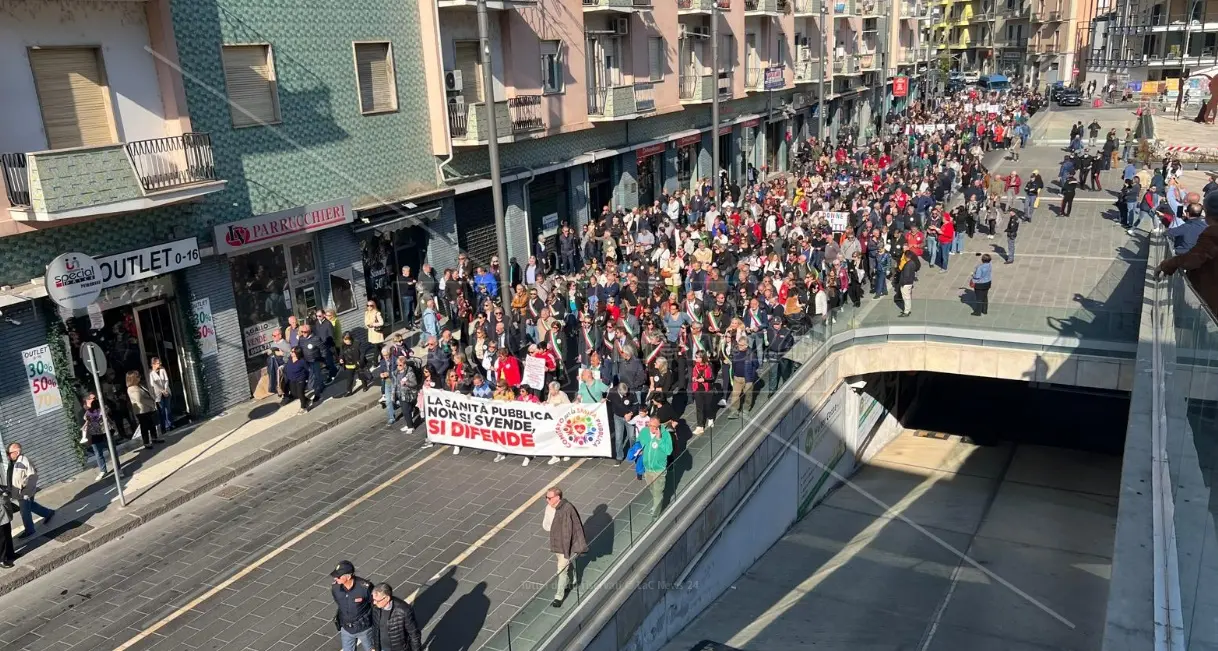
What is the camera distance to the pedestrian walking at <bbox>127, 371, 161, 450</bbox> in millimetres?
15820

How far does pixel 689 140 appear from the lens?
3634 cm

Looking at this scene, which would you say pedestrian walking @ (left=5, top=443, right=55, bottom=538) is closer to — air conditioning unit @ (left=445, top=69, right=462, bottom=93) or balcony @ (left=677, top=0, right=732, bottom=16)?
air conditioning unit @ (left=445, top=69, right=462, bottom=93)

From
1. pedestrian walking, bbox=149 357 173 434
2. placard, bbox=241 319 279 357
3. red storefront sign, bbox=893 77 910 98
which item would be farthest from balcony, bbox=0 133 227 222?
red storefront sign, bbox=893 77 910 98

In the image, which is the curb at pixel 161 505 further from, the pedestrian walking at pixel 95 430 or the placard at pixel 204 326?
the placard at pixel 204 326

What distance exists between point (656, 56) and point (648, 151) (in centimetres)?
338

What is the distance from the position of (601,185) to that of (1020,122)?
3239cm

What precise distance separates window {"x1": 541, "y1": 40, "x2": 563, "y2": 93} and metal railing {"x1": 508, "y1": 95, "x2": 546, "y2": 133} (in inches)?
48.2

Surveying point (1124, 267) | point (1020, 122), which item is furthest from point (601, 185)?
point (1020, 122)

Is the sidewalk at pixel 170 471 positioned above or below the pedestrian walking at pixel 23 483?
below

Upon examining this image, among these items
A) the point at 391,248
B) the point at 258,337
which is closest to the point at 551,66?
the point at 391,248

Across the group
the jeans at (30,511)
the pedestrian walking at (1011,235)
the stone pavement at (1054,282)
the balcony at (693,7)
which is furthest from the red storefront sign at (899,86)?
the jeans at (30,511)

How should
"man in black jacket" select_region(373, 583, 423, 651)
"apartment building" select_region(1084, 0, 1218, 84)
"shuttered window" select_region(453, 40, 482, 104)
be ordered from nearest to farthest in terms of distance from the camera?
"man in black jacket" select_region(373, 583, 423, 651) → "shuttered window" select_region(453, 40, 482, 104) → "apartment building" select_region(1084, 0, 1218, 84)

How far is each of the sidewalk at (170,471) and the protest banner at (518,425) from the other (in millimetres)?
2406

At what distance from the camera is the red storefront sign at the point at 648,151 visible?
32.4 metres
